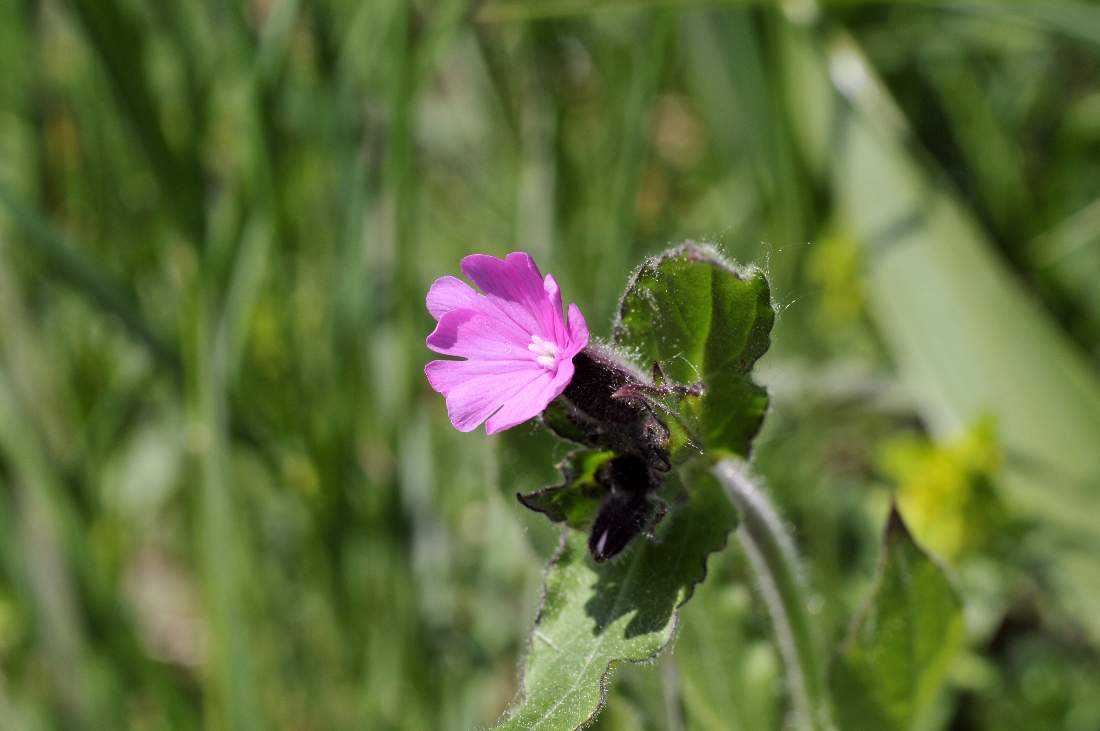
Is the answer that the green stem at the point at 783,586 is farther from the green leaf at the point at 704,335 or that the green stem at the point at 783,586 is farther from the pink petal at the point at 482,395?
the pink petal at the point at 482,395

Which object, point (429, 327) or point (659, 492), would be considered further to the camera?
point (429, 327)

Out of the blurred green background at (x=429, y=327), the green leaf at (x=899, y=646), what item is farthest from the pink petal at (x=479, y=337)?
the green leaf at (x=899, y=646)

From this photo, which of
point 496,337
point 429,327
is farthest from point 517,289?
point 429,327

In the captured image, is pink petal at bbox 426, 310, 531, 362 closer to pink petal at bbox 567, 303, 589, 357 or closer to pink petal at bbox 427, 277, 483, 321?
pink petal at bbox 427, 277, 483, 321

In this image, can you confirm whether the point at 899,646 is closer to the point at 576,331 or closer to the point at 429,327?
the point at 576,331

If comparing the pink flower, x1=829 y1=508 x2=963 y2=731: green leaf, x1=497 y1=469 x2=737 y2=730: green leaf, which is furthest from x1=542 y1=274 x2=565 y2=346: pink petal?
x1=829 y1=508 x2=963 y2=731: green leaf
